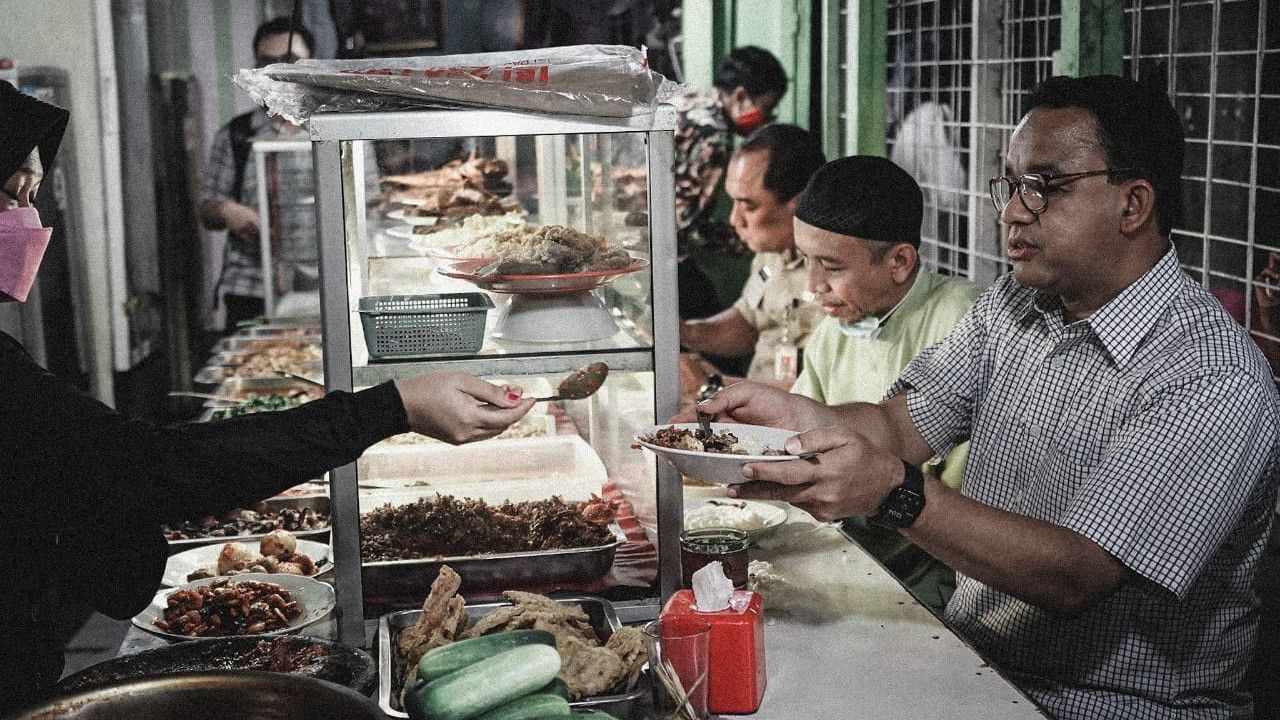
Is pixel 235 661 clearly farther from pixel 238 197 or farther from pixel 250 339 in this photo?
pixel 238 197

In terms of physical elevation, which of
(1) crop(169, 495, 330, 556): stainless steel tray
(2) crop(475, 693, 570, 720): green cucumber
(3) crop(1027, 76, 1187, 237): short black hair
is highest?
(3) crop(1027, 76, 1187, 237): short black hair

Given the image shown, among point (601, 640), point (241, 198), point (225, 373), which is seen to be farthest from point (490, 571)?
point (241, 198)

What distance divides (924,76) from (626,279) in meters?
3.78

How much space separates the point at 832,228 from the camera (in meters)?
3.84

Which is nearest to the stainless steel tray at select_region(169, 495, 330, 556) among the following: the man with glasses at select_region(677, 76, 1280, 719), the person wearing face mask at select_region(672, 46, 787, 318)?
the man with glasses at select_region(677, 76, 1280, 719)

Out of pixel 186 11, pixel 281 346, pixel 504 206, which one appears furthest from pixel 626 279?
pixel 186 11

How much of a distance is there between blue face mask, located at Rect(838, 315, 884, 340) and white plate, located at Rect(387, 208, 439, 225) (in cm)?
169

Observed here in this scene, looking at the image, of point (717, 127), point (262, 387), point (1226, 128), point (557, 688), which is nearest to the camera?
point (557, 688)

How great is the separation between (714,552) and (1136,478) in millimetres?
786

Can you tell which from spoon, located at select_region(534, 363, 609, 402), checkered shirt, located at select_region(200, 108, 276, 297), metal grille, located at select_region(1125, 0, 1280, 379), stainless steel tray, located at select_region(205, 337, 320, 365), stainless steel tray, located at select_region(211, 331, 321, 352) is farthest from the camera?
checkered shirt, located at select_region(200, 108, 276, 297)

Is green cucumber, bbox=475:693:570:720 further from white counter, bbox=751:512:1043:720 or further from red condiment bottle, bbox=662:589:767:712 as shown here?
white counter, bbox=751:512:1043:720

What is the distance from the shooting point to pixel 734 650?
80.5 inches

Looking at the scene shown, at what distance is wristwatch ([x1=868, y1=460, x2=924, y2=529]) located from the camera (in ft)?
7.19

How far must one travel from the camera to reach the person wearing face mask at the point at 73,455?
6.48ft
